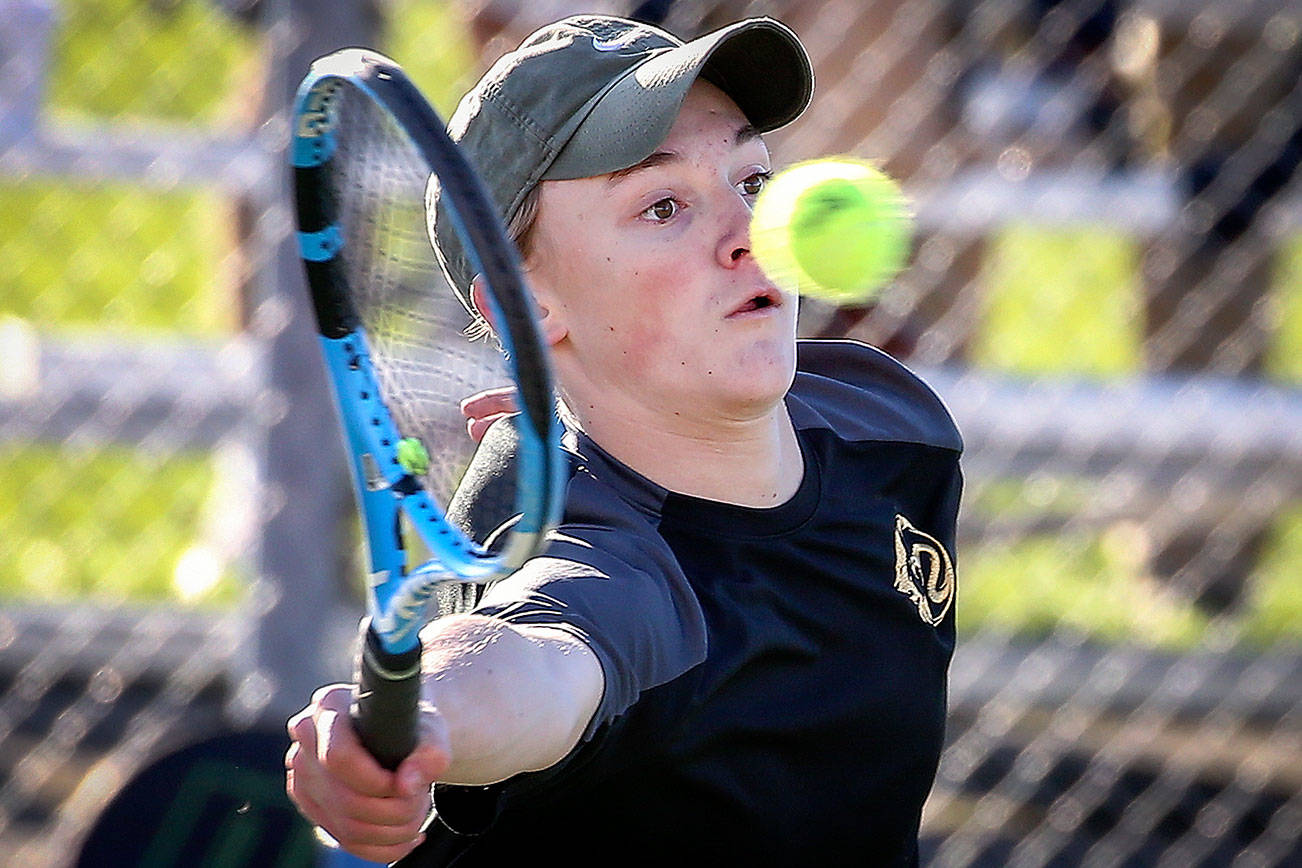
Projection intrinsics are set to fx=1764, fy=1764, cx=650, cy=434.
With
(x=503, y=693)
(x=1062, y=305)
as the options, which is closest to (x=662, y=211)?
(x=503, y=693)

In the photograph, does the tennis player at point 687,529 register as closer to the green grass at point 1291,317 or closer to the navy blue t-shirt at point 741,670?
the navy blue t-shirt at point 741,670

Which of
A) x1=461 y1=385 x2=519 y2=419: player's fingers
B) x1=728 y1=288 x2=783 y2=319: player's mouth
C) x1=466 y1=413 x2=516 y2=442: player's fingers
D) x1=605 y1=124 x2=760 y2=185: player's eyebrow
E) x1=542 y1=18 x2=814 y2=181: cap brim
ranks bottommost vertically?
x1=466 y1=413 x2=516 y2=442: player's fingers

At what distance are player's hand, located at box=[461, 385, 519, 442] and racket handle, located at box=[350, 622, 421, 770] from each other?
47 centimetres

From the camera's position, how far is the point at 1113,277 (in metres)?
5.42

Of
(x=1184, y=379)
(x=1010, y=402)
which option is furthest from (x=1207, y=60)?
(x=1010, y=402)

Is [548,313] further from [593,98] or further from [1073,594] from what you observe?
[1073,594]

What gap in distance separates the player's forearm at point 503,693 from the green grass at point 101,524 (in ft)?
8.81

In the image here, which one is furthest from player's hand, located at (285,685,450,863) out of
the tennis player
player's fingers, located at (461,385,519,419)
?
player's fingers, located at (461,385,519,419)

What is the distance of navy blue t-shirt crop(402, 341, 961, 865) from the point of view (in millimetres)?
1362

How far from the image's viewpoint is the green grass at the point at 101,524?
4.01m

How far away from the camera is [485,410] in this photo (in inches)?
64.4

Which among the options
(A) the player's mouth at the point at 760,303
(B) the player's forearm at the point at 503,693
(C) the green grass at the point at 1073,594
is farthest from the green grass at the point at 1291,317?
(B) the player's forearm at the point at 503,693

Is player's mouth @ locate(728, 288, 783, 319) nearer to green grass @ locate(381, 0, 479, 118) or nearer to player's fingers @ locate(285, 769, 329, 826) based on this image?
player's fingers @ locate(285, 769, 329, 826)

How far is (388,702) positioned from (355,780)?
67 millimetres
